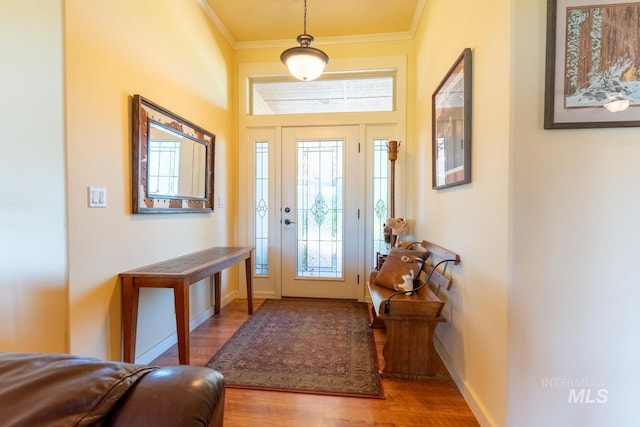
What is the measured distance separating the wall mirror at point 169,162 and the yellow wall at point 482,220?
2.07 meters

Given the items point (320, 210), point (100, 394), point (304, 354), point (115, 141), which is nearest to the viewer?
point (100, 394)

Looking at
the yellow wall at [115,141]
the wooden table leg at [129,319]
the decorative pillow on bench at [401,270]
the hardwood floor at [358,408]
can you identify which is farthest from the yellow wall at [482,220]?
the yellow wall at [115,141]

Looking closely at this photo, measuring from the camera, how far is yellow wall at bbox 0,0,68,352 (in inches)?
59.2

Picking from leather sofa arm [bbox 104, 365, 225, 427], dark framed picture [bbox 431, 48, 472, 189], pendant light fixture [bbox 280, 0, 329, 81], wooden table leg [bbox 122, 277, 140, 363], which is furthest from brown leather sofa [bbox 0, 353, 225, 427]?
pendant light fixture [bbox 280, 0, 329, 81]

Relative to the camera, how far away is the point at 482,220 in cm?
151

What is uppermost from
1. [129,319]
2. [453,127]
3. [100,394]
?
[453,127]

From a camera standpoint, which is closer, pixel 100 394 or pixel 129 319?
pixel 100 394

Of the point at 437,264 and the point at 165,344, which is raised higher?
the point at 437,264

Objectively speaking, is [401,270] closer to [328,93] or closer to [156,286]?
[156,286]

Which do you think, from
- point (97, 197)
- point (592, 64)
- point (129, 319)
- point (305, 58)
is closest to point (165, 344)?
point (129, 319)

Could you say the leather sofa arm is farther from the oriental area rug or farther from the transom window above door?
the transom window above door

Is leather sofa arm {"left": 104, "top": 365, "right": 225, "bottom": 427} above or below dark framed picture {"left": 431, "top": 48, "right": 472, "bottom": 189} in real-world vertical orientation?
below

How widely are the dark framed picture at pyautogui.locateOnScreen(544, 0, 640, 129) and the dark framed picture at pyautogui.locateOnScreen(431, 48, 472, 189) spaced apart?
47 centimetres

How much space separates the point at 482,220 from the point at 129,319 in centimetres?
211
